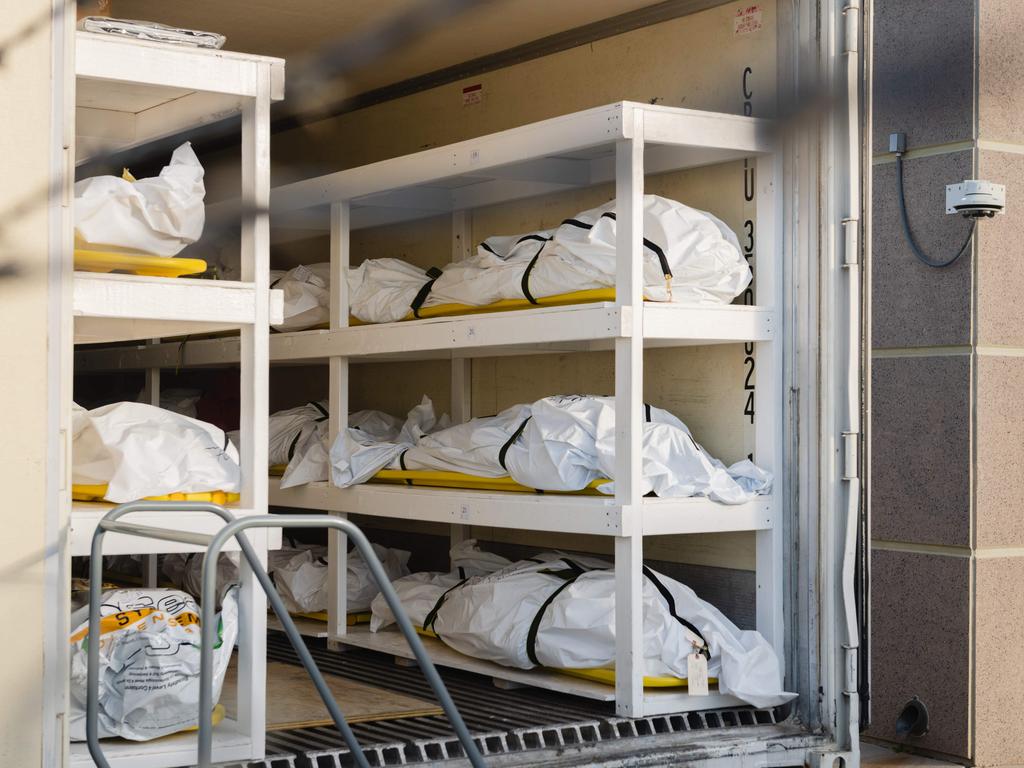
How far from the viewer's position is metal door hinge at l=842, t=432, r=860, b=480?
401cm

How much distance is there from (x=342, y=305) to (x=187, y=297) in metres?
2.05

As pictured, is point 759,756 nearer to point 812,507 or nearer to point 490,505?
point 812,507

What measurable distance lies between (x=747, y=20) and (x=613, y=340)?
118cm

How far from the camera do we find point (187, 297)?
3.40 metres

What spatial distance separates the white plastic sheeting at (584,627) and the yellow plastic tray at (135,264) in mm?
1705

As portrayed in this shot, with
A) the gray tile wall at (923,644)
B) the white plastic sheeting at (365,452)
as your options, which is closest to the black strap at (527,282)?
the white plastic sheeting at (365,452)

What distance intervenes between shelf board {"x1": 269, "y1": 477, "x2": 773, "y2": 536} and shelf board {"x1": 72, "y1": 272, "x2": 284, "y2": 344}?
44.9 inches

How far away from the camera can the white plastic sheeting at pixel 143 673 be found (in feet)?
10.9

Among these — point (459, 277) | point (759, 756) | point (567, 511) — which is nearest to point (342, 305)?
point (459, 277)

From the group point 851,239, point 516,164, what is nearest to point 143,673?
point 516,164

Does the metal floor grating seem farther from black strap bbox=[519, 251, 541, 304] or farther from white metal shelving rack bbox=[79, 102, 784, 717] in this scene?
black strap bbox=[519, 251, 541, 304]

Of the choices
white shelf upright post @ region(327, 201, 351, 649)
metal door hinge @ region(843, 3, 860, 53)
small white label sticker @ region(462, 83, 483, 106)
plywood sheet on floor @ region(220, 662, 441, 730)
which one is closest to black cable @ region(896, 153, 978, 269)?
metal door hinge @ region(843, 3, 860, 53)

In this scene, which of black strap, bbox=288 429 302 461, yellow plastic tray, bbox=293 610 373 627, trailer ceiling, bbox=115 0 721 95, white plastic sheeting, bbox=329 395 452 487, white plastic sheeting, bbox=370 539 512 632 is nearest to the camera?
trailer ceiling, bbox=115 0 721 95

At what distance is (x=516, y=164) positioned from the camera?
186 inches
